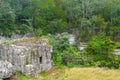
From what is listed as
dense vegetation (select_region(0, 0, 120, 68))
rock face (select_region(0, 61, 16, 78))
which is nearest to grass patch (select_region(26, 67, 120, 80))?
rock face (select_region(0, 61, 16, 78))

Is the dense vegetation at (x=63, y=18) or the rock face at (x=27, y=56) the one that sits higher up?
the rock face at (x=27, y=56)

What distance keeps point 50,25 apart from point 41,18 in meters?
2.56

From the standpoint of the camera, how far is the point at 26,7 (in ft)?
188

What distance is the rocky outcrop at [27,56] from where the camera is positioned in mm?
22797

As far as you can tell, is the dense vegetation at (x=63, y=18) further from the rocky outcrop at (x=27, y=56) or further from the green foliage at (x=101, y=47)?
the rocky outcrop at (x=27, y=56)

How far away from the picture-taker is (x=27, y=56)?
23156mm

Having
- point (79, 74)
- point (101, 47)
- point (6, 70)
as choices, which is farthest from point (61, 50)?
point (6, 70)

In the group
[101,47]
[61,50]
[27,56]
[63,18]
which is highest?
[27,56]

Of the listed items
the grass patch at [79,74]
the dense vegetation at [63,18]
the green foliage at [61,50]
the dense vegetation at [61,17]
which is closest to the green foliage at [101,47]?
the green foliage at [61,50]

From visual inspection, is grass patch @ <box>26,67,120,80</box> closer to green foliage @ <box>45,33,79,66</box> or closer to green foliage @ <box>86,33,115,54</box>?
green foliage @ <box>45,33,79,66</box>

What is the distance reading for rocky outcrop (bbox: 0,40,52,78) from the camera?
74.8ft

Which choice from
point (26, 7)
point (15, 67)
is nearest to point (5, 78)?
point (15, 67)

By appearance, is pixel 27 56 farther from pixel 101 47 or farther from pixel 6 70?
pixel 101 47

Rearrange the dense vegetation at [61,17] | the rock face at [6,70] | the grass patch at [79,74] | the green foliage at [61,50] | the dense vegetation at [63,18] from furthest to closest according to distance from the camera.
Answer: the dense vegetation at [61,17]
the dense vegetation at [63,18]
the green foliage at [61,50]
the grass patch at [79,74]
the rock face at [6,70]
